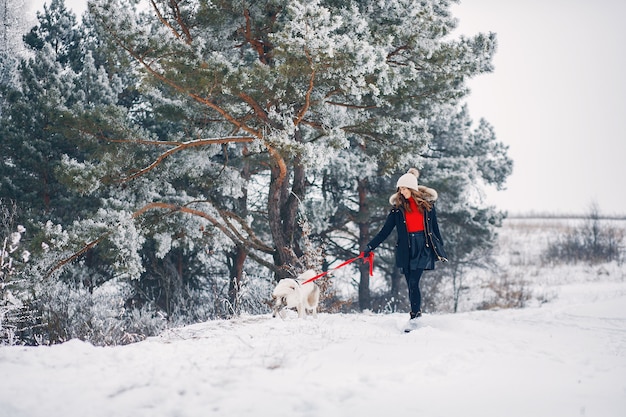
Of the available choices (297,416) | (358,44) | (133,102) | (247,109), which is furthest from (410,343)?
(133,102)

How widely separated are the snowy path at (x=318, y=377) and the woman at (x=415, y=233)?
0.82m

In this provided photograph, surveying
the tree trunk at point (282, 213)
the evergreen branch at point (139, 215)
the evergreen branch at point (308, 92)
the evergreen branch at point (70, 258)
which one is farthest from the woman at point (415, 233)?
the evergreen branch at point (70, 258)

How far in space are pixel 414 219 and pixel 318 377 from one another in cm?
297

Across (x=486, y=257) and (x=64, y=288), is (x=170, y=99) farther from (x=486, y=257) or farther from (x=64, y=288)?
(x=486, y=257)

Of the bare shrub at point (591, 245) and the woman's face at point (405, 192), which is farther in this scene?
the bare shrub at point (591, 245)

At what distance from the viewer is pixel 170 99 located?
11.7m

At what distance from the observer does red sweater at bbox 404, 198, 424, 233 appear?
235 inches

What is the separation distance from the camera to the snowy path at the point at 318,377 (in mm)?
2963

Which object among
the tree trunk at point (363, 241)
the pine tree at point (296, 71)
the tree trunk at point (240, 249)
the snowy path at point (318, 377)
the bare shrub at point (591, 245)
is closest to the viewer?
the snowy path at point (318, 377)

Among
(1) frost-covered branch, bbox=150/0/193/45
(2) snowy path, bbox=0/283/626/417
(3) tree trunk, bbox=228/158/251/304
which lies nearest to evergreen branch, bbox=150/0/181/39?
(1) frost-covered branch, bbox=150/0/193/45

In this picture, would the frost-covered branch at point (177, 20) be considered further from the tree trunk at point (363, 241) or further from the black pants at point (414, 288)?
the tree trunk at point (363, 241)

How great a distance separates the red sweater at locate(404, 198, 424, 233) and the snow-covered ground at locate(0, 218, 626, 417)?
1226 millimetres

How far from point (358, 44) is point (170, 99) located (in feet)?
18.6

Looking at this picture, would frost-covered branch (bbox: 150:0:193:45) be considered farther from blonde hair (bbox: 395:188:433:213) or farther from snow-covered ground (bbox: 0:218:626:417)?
snow-covered ground (bbox: 0:218:626:417)
